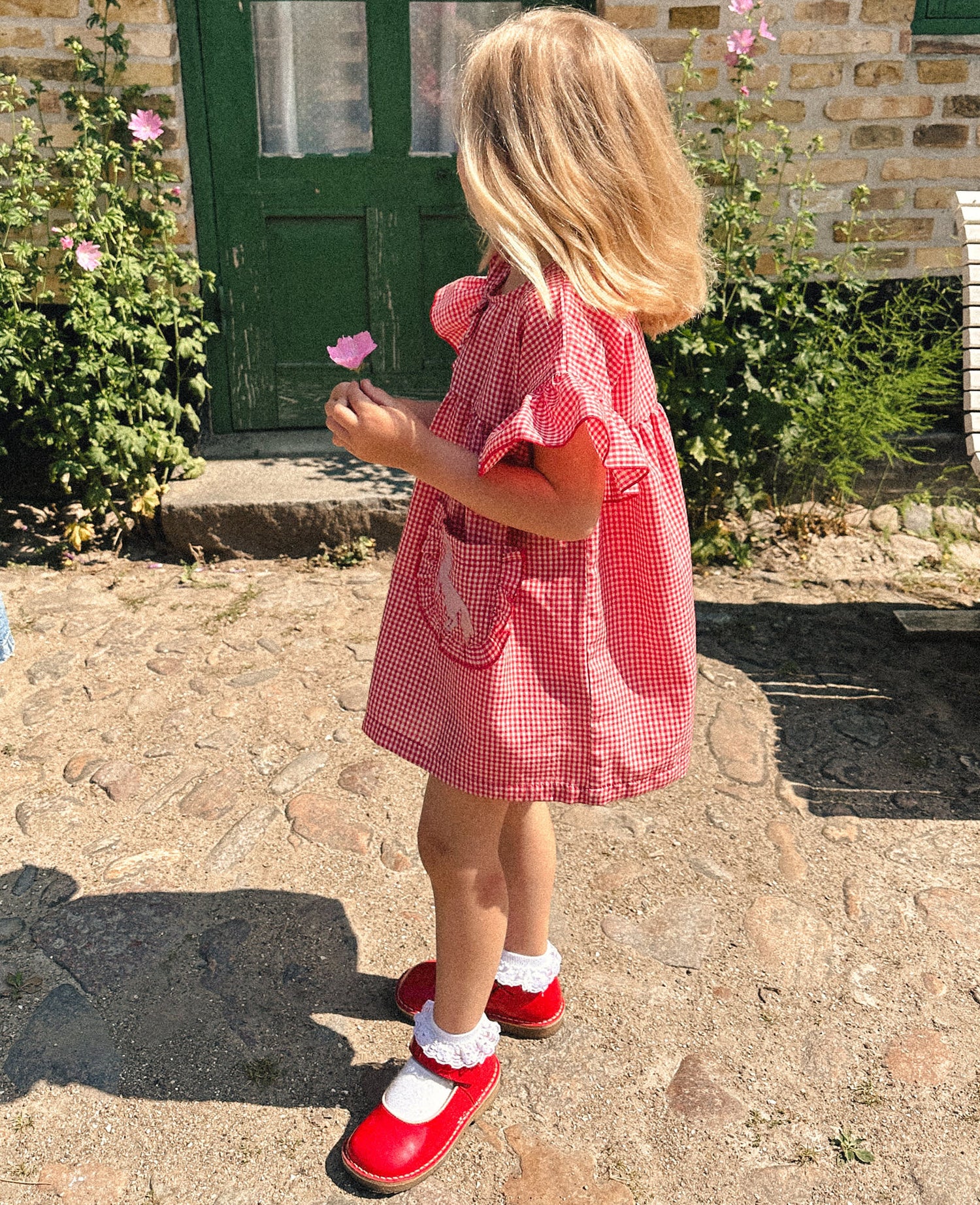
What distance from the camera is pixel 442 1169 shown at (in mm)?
1930

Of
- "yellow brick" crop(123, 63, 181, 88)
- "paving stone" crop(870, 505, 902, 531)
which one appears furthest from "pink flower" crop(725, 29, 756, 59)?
"yellow brick" crop(123, 63, 181, 88)

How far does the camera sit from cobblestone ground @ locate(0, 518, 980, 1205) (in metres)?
1.95

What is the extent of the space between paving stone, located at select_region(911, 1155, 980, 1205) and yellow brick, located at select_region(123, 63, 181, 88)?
13.6 ft

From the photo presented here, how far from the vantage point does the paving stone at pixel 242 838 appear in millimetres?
2660

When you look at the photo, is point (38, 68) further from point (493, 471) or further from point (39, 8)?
point (493, 471)

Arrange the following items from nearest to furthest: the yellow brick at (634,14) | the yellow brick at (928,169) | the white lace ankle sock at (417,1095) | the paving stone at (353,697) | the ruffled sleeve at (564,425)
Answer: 1. the ruffled sleeve at (564,425)
2. the white lace ankle sock at (417,1095)
3. the paving stone at (353,697)
4. the yellow brick at (634,14)
5. the yellow brick at (928,169)

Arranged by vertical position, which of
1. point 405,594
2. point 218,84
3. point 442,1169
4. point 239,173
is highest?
point 218,84

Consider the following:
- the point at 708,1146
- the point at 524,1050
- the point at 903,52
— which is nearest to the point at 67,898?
the point at 524,1050

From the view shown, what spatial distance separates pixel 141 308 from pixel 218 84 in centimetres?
102

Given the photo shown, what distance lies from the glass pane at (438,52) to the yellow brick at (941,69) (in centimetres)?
159

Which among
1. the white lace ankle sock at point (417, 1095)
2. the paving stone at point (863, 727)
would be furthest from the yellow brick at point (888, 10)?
the white lace ankle sock at point (417, 1095)

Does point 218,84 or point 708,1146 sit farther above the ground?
point 218,84

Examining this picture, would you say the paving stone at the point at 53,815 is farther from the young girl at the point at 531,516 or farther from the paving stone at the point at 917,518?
the paving stone at the point at 917,518

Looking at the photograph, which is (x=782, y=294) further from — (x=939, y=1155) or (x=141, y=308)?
(x=939, y=1155)
